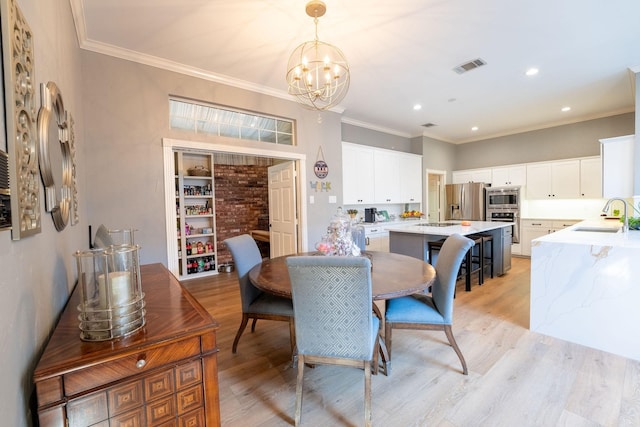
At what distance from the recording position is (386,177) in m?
5.83

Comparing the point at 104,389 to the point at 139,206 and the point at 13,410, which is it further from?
the point at 139,206

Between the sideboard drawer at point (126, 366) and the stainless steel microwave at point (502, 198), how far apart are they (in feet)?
21.9

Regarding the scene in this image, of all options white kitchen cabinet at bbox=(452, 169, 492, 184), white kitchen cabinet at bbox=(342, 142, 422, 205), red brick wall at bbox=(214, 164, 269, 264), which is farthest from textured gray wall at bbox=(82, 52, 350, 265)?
white kitchen cabinet at bbox=(452, 169, 492, 184)

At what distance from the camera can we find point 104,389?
0.94 m

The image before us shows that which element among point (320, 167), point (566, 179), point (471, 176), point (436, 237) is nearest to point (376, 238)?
point (436, 237)

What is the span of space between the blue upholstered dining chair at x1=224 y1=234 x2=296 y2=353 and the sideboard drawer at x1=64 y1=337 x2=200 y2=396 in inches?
39.9

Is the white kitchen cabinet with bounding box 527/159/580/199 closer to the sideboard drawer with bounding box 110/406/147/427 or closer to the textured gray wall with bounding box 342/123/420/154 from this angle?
the textured gray wall with bounding box 342/123/420/154

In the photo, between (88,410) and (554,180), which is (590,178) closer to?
(554,180)

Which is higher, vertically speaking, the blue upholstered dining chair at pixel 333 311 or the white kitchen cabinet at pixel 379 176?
the white kitchen cabinet at pixel 379 176

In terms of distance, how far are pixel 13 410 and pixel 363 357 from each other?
134 centimetres

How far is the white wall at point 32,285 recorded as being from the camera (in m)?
0.73

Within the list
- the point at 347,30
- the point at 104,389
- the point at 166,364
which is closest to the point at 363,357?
the point at 166,364

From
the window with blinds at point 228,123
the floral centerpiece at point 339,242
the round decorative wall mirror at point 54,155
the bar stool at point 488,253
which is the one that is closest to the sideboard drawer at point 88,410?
the round decorative wall mirror at point 54,155

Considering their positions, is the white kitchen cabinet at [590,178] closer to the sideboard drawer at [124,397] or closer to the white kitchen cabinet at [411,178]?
the white kitchen cabinet at [411,178]
